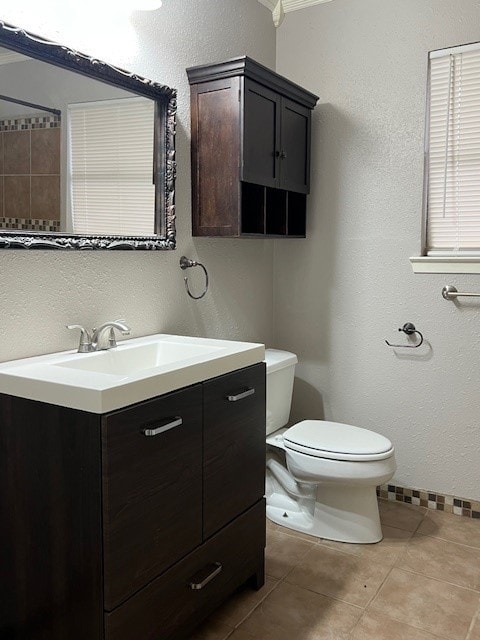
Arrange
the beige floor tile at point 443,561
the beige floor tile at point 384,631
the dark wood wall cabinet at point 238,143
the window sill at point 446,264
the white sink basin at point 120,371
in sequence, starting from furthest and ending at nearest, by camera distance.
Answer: the window sill at point 446,264 → the dark wood wall cabinet at point 238,143 → the beige floor tile at point 443,561 → the beige floor tile at point 384,631 → the white sink basin at point 120,371

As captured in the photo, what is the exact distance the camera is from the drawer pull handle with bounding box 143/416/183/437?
59.2 inches

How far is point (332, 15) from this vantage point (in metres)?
2.87

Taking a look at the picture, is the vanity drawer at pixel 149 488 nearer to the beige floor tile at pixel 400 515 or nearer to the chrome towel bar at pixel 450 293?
the beige floor tile at pixel 400 515

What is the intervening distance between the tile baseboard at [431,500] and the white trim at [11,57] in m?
2.38

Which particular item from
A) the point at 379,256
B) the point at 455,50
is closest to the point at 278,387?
the point at 379,256

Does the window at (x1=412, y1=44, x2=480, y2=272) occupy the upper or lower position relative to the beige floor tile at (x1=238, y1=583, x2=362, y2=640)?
upper

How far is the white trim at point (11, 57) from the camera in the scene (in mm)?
1655

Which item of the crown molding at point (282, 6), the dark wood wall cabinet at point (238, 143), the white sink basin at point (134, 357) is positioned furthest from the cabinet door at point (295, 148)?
the white sink basin at point (134, 357)

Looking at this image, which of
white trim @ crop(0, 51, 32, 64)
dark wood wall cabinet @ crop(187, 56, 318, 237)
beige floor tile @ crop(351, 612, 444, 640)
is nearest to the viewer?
white trim @ crop(0, 51, 32, 64)

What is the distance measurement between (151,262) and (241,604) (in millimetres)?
1267

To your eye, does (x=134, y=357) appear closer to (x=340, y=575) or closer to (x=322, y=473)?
(x=322, y=473)

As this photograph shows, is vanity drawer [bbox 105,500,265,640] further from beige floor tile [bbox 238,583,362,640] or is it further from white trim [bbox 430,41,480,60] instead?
white trim [bbox 430,41,480,60]

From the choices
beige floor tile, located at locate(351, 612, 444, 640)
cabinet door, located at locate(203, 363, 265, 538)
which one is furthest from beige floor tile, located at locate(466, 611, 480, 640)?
cabinet door, located at locate(203, 363, 265, 538)

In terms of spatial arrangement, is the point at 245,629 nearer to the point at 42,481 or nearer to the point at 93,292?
the point at 42,481
